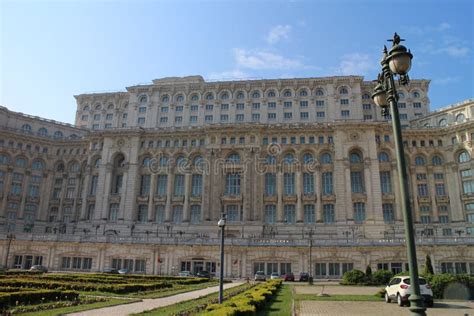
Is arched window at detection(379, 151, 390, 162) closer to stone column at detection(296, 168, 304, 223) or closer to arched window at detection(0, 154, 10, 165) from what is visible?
stone column at detection(296, 168, 304, 223)

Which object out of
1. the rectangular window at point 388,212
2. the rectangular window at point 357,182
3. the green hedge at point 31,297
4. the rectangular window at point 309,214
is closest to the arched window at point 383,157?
the rectangular window at point 357,182

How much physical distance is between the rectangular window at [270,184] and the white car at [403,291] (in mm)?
53029

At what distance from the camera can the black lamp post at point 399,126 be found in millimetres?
9266

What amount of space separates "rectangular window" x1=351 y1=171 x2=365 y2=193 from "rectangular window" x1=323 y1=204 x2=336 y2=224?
596cm

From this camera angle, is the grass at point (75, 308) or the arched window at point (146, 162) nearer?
the grass at point (75, 308)

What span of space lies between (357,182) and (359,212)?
21.5ft

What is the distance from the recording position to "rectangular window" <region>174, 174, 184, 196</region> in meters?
83.8

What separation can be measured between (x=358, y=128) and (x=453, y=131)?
20.7m

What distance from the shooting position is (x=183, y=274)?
5659 cm

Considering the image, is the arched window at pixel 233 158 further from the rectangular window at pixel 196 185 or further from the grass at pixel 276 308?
the grass at pixel 276 308

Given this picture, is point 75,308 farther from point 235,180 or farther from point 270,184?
point 270,184

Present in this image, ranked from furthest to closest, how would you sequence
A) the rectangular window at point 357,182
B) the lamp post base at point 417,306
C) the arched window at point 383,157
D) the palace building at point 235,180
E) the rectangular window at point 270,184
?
the arched window at point 383,157, the rectangular window at point 270,184, the rectangular window at point 357,182, the palace building at point 235,180, the lamp post base at point 417,306

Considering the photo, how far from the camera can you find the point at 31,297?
2177 cm

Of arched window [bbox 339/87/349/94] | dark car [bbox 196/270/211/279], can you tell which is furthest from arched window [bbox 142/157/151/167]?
arched window [bbox 339/87/349/94]
